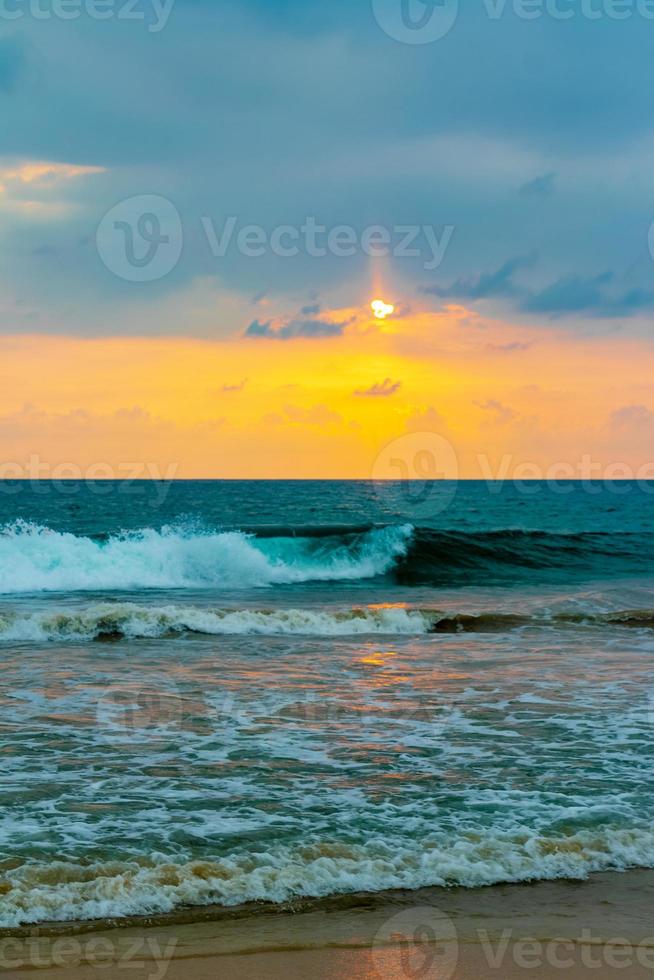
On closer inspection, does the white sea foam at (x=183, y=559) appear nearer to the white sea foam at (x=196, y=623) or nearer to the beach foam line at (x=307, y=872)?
the white sea foam at (x=196, y=623)

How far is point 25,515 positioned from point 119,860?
57021 mm

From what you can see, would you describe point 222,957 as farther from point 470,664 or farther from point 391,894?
point 470,664

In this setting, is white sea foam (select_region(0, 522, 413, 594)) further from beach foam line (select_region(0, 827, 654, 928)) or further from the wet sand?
the wet sand

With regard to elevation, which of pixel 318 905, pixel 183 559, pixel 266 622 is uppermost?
pixel 183 559

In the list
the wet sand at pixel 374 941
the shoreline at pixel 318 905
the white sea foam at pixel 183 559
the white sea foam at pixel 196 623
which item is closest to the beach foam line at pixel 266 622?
the white sea foam at pixel 196 623

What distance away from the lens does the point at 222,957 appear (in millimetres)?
5027

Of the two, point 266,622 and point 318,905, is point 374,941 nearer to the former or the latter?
point 318,905

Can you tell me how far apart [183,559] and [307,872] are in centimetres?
2527

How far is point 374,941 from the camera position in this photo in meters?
5.25

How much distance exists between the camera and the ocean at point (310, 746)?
20.5 feet

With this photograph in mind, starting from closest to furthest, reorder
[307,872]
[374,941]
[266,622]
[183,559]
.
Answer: [374,941]
[307,872]
[266,622]
[183,559]

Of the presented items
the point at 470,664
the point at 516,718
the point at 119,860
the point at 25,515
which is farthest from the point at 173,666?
the point at 25,515

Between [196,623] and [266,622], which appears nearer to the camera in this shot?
[196,623]


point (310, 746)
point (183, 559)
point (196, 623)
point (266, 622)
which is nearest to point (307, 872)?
point (310, 746)
